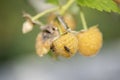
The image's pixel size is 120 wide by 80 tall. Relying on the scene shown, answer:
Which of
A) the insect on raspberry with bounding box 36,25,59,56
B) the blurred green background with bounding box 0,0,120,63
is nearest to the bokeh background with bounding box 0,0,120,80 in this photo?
the blurred green background with bounding box 0,0,120,63

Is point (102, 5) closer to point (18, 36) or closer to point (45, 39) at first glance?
point (45, 39)

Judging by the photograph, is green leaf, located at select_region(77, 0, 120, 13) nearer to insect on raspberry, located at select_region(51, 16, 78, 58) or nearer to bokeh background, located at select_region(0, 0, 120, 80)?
insect on raspberry, located at select_region(51, 16, 78, 58)

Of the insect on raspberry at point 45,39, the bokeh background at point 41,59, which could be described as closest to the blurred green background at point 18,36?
the bokeh background at point 41,59

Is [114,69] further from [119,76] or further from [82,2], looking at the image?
[82,2]

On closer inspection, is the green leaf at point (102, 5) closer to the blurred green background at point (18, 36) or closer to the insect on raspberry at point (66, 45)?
the insect on raspberry at point (66, 45)

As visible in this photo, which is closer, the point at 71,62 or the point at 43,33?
the point at 43,33

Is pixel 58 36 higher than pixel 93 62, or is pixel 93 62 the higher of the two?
pixel 93 62

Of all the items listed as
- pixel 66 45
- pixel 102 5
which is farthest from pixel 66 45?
pixel 102 5

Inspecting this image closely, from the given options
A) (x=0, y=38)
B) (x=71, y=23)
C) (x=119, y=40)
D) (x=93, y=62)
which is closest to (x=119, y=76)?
(x=93, y=62)
